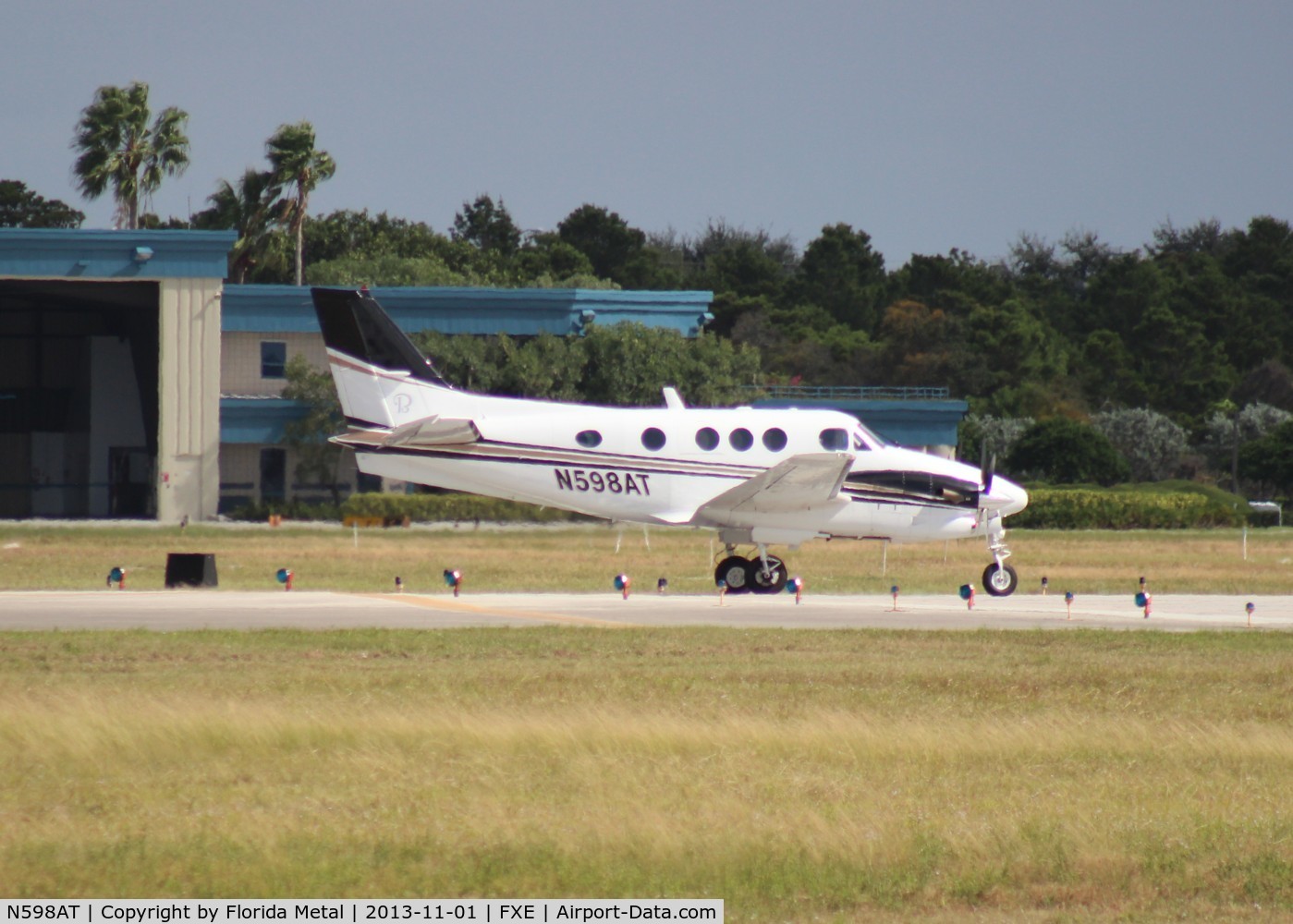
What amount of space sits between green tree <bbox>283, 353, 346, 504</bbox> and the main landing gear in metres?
30.0

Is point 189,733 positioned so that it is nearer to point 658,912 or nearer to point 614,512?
point 658,912

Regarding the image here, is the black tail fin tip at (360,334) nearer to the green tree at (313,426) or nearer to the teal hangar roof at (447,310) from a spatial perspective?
the green tree at (313,426)

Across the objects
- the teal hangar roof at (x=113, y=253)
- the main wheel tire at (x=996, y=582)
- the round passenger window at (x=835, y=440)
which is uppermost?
the teal hangar roof at (x=113, y=253)

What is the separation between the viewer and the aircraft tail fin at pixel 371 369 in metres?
25.9

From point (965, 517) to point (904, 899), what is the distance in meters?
18.6

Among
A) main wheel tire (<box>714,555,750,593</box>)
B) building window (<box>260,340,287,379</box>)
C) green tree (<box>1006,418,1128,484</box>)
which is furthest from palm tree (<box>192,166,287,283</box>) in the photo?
main wheel tire (<box>714,555,750,593</box>)

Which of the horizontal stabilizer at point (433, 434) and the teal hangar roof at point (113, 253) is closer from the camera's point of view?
the horizontal stabilizer at point (433, 434)

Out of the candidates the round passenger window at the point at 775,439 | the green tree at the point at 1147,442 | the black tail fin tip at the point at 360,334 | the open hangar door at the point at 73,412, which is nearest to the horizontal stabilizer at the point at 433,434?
the black tail fin tip at the point at 360,334

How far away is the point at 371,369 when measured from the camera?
26.0 metres

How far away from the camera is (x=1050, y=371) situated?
89500mm

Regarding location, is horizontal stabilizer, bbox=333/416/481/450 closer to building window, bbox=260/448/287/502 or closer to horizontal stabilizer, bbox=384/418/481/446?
horizontal stabilizer, bbox=384/418/481/446

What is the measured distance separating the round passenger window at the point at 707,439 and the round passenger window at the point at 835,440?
1753 mm

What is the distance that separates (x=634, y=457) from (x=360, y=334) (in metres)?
5.03

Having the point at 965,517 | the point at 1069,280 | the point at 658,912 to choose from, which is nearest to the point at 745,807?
the point at 658,912
